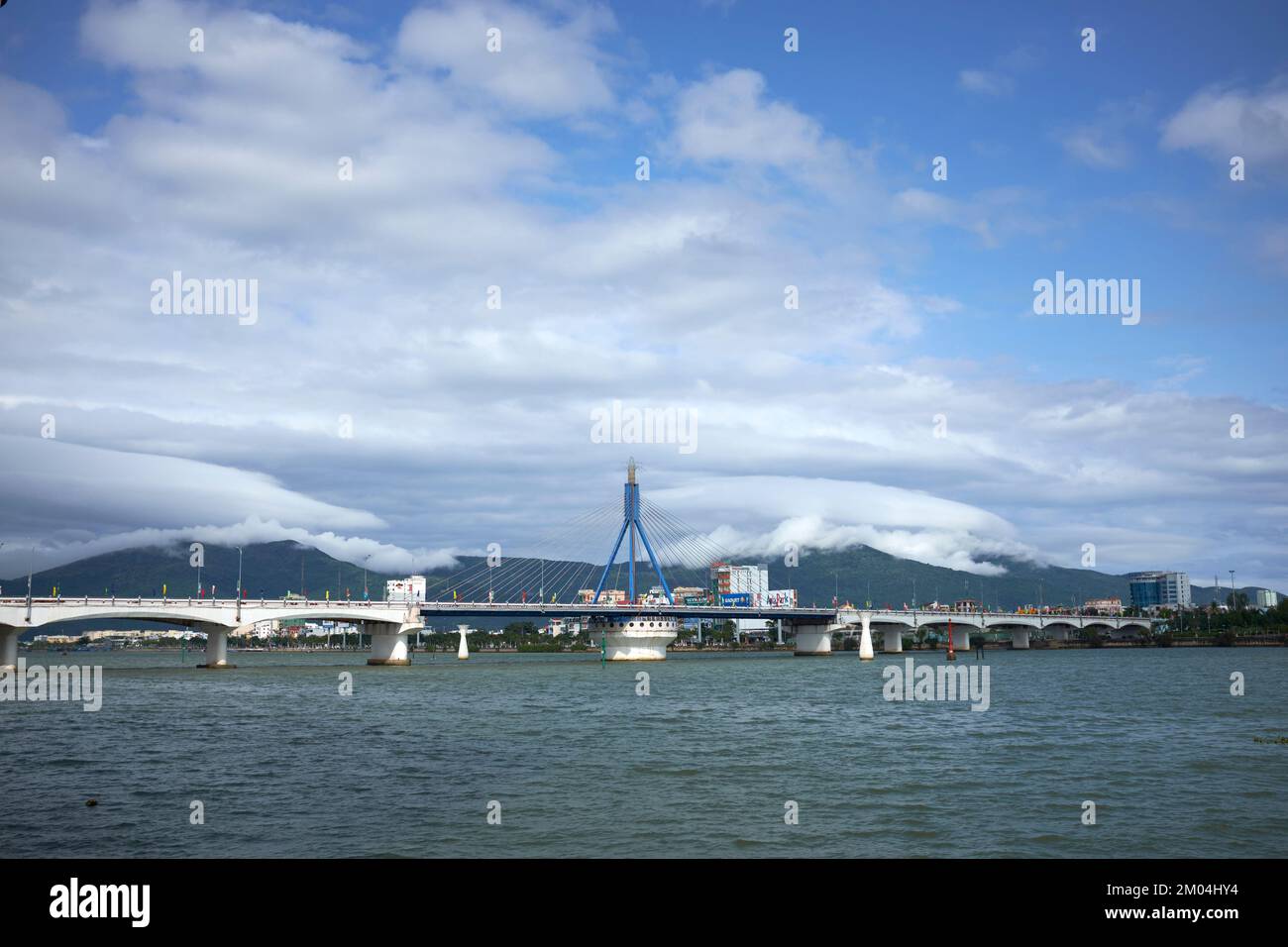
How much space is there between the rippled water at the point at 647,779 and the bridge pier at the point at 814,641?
121m

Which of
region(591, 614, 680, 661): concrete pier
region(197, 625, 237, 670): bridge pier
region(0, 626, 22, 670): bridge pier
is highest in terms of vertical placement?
region(0, 626, 22, 670): bridge pier

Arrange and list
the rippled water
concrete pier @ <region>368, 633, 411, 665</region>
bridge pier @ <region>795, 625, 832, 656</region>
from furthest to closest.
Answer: bridge pier @ <region>795, 625, 832, 656</region>
concrete pier @ <region>368, 633, 411, 665</region>
the rippled water

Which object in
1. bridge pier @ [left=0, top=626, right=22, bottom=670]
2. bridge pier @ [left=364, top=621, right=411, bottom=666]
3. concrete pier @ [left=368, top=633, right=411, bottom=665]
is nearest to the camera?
bridge pier @ [left=0, top=626, right=22, bottom=670]

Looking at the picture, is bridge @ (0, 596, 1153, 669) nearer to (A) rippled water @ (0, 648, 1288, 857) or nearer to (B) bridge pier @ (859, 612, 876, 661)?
(B) bridge pier @ (859, 612, 876, 661)

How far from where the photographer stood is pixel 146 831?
73.6ft

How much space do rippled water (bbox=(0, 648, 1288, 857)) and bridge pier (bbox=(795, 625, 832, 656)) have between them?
396 feet

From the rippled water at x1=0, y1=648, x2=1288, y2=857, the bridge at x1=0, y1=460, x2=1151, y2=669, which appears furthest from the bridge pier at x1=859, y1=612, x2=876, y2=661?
the rippled water at x1=0, y1=648, x2=1288, y2=857

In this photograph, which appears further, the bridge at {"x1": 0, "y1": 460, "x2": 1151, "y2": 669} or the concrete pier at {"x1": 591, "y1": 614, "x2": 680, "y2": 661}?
the concrete pier at {"x1": 591, "y1": 614, "x2": 680, "y2": 661}

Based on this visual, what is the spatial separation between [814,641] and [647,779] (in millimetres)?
155261

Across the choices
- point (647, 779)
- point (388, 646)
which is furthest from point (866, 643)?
point (647, 779)

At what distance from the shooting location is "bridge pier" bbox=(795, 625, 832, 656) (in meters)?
179

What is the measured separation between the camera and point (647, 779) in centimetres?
2945

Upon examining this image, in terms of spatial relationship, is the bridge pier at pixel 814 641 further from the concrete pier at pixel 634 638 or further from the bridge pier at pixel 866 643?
the concrete pier at pixel 634 638
